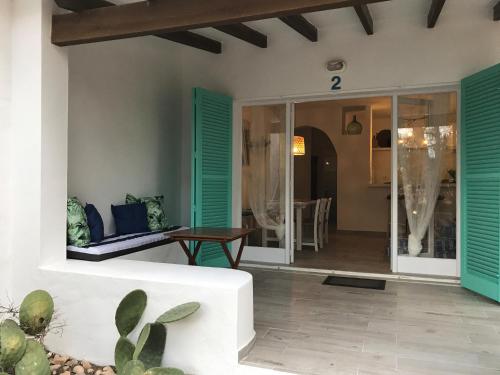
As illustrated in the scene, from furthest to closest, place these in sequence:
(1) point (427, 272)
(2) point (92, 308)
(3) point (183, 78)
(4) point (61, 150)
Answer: (3) point (183, 78) → (1) point (427, 272) → (4) point (61, 150) → (2) point (92, 308)

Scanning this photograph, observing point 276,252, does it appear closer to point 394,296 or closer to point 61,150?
point 394,296

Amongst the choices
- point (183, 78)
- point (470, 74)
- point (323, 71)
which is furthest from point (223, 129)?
point (470, 74)

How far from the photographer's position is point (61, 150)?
3260 millimetres

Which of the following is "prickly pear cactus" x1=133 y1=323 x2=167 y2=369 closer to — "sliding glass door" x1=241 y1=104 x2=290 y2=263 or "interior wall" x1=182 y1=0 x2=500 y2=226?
"sliding glass door" x1=241 y1=104 x2=290 y2=263

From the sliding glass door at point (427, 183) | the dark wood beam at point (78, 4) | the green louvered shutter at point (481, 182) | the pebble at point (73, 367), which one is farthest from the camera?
the sliding glass door at point (427, 183)

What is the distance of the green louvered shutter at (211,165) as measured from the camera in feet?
16.3

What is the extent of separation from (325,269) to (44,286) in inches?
128

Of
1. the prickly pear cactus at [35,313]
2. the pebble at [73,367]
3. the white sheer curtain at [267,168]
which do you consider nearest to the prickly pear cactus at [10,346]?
the prickly pear cactus at [35,313]

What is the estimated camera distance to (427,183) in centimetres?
474

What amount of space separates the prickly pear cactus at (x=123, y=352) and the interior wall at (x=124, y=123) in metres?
1.99

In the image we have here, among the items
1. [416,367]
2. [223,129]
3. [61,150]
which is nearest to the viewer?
[416,367]

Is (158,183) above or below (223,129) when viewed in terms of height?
below

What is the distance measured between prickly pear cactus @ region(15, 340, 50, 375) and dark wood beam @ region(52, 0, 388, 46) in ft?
7.29

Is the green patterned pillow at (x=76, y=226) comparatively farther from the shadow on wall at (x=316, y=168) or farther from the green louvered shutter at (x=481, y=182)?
the shadow on wall at (x=316, y=168)
